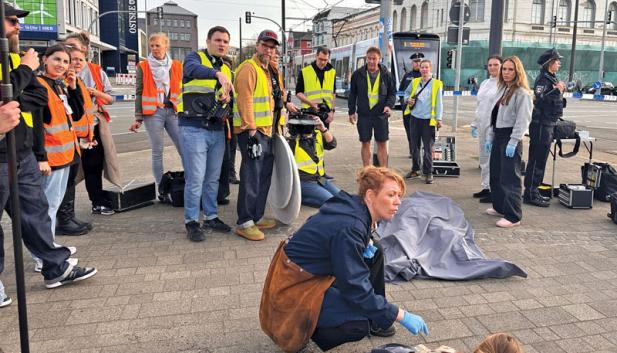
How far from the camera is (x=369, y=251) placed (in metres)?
2.91

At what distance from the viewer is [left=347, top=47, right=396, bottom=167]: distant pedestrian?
766 centimetres

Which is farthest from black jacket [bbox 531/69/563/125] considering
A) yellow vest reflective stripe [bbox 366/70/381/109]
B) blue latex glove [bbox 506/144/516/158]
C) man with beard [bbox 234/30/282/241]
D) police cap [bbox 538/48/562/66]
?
man with beard [bbox 234/30/282/241]

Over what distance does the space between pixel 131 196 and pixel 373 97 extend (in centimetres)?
366

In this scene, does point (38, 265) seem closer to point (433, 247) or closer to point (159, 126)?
point (159, 126)

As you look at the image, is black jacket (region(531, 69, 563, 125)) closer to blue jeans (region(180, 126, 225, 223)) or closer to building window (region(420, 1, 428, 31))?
blue jeans (region(180, 126, 225, 223))

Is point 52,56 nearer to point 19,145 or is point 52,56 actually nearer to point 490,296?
point 19,145

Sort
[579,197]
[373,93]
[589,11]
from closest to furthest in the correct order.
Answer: [579,197] < [373,93] < [589,11]

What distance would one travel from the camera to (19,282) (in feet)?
8.04

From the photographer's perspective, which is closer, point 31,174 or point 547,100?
point 31,174

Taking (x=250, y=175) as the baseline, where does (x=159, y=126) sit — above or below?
above

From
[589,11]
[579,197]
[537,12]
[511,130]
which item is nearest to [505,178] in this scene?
[511,130]

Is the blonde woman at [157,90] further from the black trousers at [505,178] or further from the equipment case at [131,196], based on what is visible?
the black trousers at [505,178]

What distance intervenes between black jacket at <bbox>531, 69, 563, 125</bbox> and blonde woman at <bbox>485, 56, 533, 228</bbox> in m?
0.68

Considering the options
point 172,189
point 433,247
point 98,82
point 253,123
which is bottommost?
point 433,247
